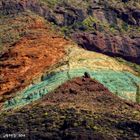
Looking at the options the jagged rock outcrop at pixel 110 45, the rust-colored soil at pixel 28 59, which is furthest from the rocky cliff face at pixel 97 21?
the rust-colored soil at pixel 28 59

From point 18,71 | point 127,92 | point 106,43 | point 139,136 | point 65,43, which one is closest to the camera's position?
point 139,136

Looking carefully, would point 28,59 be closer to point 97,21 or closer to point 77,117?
point 97,21

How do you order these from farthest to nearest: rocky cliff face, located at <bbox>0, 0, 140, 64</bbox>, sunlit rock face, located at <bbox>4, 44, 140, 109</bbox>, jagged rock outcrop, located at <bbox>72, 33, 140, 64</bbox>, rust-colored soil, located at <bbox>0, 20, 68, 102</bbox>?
rocky cliff face, located at <bbox>0, 0, 140, 64</bbox> < jagged rock outcrop, located at <bbox>72, 33, 140, 64</bbox> < rust-colored soil, located at <bbox>0, 20, 68, 102</bbox> < sunlit rock face, located at <bbox>4, 44, 140, 109</bbox>

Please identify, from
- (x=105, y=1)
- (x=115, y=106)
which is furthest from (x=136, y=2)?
(x=115, y=106)

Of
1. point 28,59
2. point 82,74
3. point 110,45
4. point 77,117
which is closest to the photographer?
point 77,117

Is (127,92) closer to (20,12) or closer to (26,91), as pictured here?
(26,91)

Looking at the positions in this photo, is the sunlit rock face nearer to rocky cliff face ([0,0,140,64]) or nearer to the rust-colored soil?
the rust-colored soil

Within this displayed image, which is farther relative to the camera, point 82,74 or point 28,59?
point 28,59

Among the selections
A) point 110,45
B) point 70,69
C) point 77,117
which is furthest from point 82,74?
point 110,45

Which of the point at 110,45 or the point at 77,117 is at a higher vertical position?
the point at 77,117

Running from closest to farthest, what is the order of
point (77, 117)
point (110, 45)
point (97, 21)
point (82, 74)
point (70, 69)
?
point (77, 117) < point (82, 74) < point (70, 69) < point (110, 45) < point (97, 21)

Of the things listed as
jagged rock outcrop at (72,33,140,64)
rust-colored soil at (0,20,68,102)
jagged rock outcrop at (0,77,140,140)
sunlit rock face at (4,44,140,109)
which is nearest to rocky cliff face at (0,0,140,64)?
jagged rock outcrop at (72,33,140,64)
